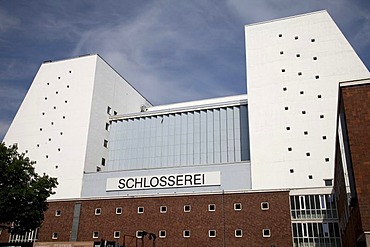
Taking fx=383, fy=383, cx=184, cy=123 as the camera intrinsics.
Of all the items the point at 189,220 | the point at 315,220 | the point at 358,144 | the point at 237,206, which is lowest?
the point at 315,220

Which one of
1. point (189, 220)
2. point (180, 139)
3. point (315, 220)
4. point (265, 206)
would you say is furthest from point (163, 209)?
point (315, 220)

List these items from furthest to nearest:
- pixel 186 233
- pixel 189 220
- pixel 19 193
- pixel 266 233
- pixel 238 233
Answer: pixel 189 220 → pixel 186 233 → pixel 238 233 → pixel 266 233 → pixel 19 193

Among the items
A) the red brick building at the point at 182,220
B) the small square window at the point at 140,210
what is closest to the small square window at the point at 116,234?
the red brick building at the point at 182,220

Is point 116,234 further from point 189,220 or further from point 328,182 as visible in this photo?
point 328,182

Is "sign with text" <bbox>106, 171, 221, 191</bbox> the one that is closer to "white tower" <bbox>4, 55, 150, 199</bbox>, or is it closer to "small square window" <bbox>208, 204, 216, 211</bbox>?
"small square window" <bbox>208, 204, 216, 211</bbox>

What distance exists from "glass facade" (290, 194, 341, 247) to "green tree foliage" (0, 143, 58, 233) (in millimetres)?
20474

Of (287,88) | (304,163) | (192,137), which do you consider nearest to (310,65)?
(287,88)

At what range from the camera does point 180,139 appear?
42406 millimetres

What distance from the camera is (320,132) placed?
34375 mm

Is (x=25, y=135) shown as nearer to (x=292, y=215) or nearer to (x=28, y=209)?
(x=28, y=209)

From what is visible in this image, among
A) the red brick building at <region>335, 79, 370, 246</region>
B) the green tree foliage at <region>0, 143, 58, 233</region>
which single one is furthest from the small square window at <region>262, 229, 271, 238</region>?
the green tree foliage at <region>0, 143, 58, 233</region>

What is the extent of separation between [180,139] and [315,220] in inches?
670

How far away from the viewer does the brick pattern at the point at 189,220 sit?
31.9m

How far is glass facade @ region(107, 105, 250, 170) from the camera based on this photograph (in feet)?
130
